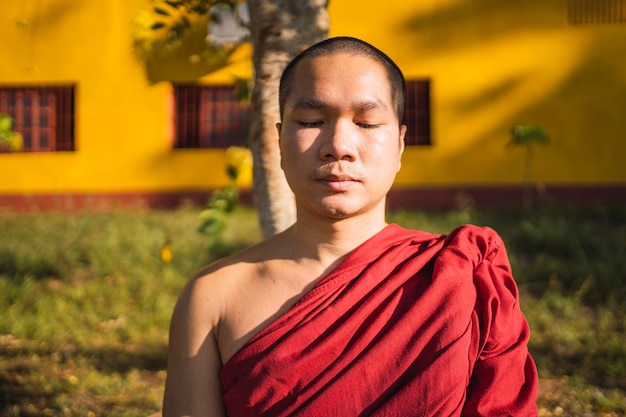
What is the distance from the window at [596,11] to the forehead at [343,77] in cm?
1048

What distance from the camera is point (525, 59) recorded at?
1184 centimetres

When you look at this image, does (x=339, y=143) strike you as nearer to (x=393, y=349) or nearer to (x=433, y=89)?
(x=393, y=349)

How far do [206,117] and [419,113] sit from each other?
3.21 meters

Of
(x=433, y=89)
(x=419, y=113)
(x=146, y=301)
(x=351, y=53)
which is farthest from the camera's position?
(x=419, y=113)

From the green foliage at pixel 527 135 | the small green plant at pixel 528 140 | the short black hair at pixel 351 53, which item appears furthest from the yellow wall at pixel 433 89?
the short black hair at pixel 351 53

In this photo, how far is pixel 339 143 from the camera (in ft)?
6.55

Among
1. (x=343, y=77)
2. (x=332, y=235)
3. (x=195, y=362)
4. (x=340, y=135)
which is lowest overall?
(x=195, y=362)

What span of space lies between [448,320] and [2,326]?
4805 millimetres

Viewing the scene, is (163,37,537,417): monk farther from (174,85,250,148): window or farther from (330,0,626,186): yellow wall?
(174,85,250,148): window

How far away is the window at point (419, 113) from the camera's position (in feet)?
40.0

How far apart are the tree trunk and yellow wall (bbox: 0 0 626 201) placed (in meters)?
7.98

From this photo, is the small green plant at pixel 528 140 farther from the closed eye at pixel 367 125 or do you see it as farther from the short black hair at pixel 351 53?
the closed eye at pixel 367 125

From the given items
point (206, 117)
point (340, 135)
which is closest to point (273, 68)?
point (340, 135)

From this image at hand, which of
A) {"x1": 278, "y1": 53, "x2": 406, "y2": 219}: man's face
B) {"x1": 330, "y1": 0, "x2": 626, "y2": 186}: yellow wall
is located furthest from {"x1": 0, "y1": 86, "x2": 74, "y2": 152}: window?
{"x1": 278, "y1": 53, "x2": 406, "y2": 219}: man's face
